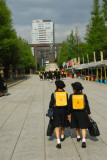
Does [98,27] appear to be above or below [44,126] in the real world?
above

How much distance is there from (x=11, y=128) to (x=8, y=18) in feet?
74.7

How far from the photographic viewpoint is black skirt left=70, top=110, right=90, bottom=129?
3916mm

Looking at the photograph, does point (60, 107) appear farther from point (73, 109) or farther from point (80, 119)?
point (80, 119)

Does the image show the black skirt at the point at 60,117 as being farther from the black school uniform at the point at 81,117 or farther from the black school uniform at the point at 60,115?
the black school uniform at the point at 81,117

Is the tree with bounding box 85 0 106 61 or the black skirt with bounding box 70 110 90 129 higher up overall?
the tree with bounding box 85 0 106 61

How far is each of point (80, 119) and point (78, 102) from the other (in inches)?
13.0

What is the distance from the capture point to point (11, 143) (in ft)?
13.9

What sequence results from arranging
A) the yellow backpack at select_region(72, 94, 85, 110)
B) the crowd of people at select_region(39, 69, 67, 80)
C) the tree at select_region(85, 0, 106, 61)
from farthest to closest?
1. the tree at select_region(85, 0, 106, 61)
2. the crowd of people at select_region(39, 69, 67, 80)
3. the yellow backpack at select_region(72, 94, 85, 110)

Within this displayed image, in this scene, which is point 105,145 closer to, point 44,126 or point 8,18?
point 44,126

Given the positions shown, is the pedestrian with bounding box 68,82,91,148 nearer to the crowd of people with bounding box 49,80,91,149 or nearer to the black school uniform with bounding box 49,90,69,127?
the crowd of people with bounding box 49,80,91,149

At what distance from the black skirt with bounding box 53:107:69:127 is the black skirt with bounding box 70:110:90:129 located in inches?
6.4

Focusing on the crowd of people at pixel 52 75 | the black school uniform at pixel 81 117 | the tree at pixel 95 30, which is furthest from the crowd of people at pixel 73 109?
the tree at pixel 95 30

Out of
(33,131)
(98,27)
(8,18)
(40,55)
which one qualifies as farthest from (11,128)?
(40,55)

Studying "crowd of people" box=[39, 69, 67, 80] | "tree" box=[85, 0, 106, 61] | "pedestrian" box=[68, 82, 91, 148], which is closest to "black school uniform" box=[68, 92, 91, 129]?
"pedestrian" box=[68, 82, 91, 148]
